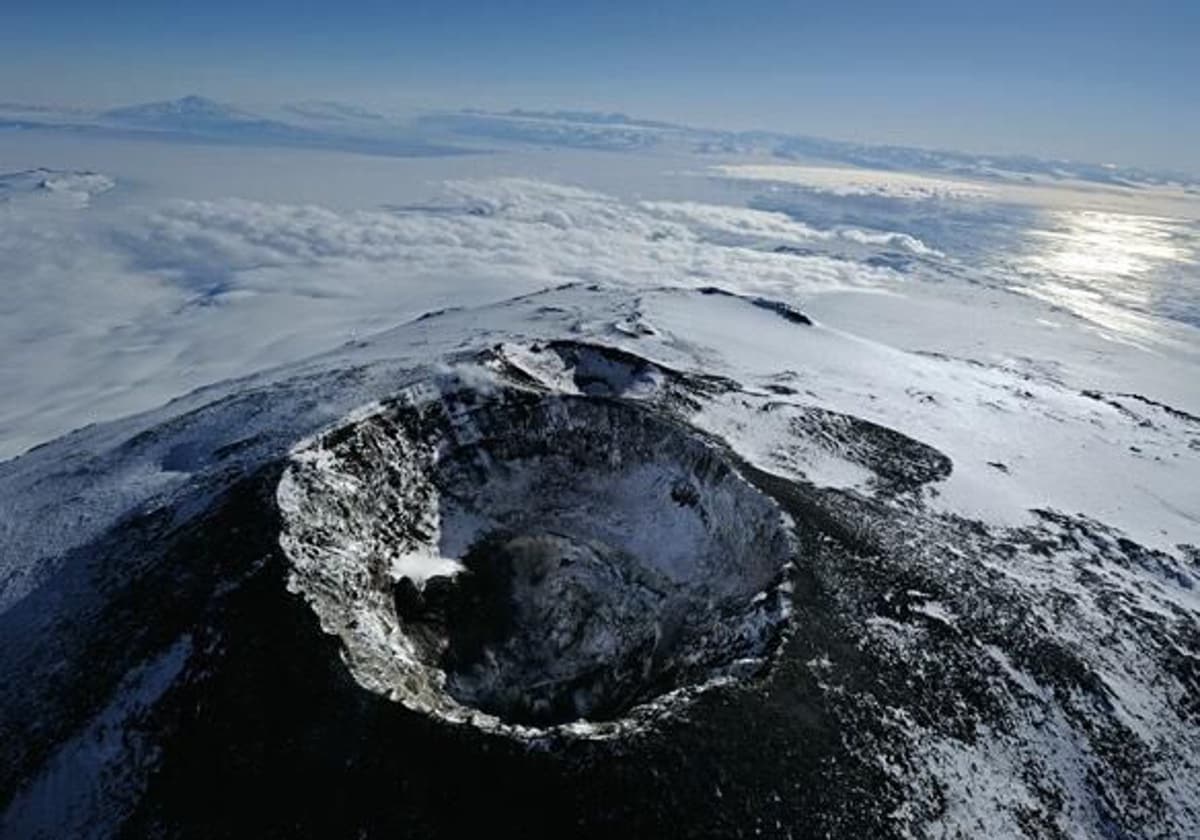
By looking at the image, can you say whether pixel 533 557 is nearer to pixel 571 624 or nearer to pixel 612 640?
pixel 571 624

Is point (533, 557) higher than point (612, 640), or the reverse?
point (533, 557)

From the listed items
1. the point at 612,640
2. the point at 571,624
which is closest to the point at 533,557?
the point at 571,624

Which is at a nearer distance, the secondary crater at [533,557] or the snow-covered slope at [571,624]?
the snow-covered slope at [571,624]

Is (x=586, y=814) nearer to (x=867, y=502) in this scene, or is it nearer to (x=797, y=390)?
(x=867, y=502)

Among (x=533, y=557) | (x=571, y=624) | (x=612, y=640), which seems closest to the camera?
(x=612, y=640)

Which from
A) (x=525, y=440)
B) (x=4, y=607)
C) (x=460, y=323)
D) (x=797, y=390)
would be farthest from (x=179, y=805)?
(x=460, y=323)

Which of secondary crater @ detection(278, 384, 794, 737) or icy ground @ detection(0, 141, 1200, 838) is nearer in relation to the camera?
icy ground @ detection(0, 141, 1200, 838)

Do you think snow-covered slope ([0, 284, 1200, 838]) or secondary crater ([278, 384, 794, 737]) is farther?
secondary crater ([278, 384, 794, 737])

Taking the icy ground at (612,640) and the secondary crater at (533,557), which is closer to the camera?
the icy ground at (612,640)
